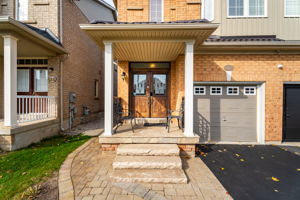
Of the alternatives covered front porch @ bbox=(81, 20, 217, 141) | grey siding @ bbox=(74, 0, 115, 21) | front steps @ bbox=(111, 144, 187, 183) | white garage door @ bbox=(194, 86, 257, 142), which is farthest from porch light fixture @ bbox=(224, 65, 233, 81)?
grey siding @ bbox=(74, 0, 115, 21)

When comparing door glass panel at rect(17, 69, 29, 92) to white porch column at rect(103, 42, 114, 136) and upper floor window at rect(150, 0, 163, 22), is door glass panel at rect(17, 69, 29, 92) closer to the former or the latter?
white porch column at rect(103, 42, 114, 136)

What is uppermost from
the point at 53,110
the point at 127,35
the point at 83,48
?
the point at 83,48

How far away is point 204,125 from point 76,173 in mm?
3871

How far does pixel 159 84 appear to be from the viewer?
19.1ft

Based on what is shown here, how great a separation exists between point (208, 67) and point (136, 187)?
3996 millimetres

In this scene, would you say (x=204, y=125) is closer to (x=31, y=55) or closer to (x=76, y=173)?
(x=76, y=173)

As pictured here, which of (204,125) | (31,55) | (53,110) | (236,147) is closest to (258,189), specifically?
(236,147)

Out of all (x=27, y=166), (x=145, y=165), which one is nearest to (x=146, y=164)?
(x=145, y=165)

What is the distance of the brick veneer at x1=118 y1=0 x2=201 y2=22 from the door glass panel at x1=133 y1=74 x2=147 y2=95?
7.41ft

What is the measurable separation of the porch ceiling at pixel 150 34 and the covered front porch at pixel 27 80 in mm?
2385

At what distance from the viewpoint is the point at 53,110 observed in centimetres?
558

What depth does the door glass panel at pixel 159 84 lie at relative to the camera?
19.1 ft

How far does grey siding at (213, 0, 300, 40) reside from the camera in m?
5.31

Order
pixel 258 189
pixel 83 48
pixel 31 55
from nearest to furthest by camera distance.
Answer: pixel 258 189
pixel 31 55
pixel 83 48
